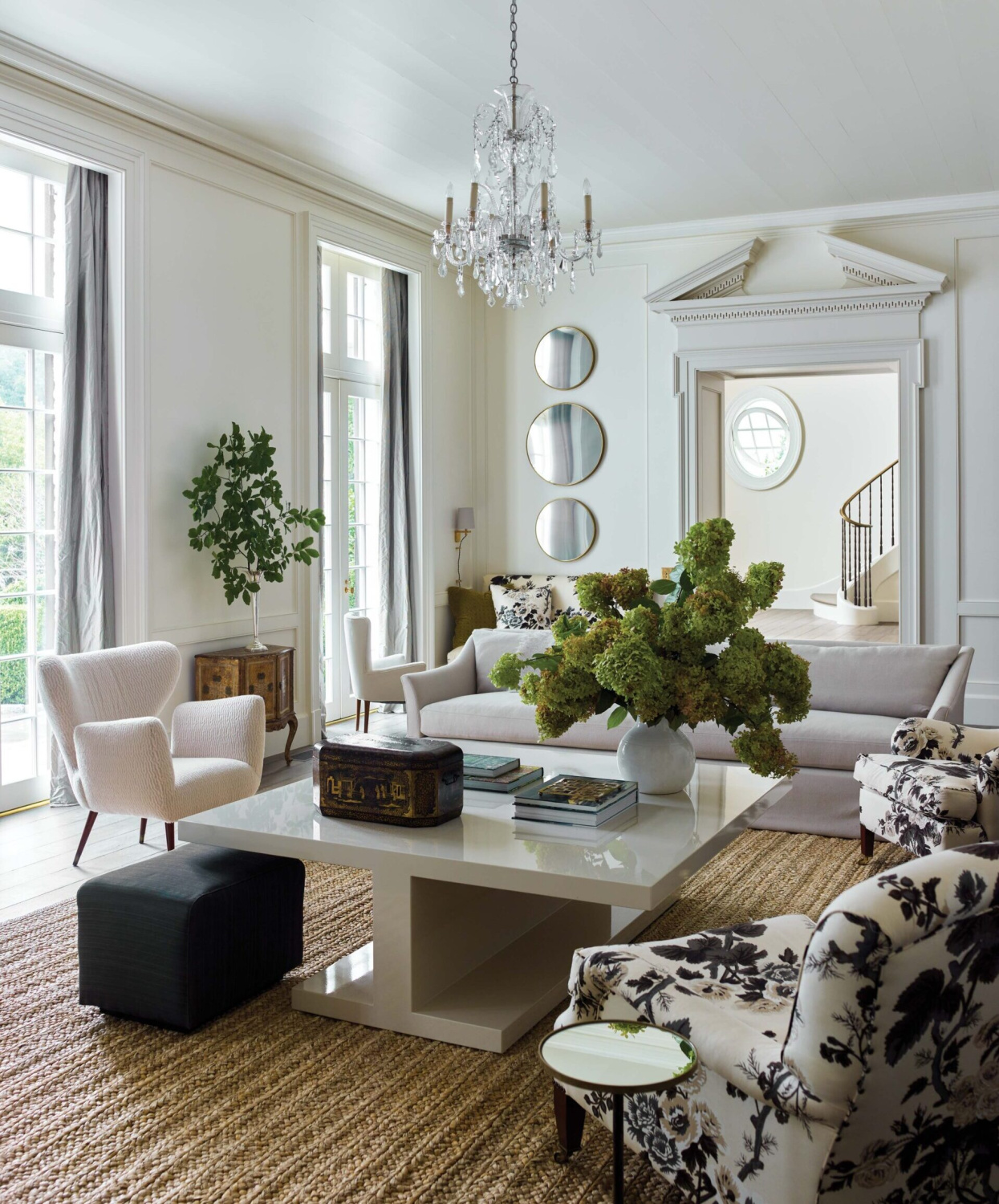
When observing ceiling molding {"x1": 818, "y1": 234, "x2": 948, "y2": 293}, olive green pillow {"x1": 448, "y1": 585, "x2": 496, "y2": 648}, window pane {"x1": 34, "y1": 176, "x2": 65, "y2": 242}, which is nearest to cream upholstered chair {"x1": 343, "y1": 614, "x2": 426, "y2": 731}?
olive green pillow {"x1": 448, "y1": 585, "x2": 496, "y2": 648}

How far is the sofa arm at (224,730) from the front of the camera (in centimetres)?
420

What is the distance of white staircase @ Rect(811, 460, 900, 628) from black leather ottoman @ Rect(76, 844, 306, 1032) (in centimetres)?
934

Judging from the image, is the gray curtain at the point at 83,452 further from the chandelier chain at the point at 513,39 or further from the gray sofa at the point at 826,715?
the chandelier chain at the point at 513,39

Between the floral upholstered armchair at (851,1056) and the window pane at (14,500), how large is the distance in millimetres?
3825

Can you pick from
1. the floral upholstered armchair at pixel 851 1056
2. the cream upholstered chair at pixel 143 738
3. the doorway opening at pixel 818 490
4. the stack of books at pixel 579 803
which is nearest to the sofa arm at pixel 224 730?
the cream upholstered chair at pixel 143 738

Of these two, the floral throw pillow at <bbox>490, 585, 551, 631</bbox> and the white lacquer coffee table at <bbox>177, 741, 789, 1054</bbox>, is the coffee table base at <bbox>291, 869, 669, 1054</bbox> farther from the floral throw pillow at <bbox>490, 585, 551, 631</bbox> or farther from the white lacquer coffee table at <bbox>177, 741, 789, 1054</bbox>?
the floral throw pillow at <bbox>490, 585, 551, 631</bbox>

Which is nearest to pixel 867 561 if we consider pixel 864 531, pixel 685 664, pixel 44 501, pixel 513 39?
pixel 864 531

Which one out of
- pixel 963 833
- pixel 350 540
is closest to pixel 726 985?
pixel 963 833

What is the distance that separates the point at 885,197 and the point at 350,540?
158 inches

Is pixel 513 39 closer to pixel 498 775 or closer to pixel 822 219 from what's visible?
pixel 498 775

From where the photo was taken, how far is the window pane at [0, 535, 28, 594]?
15.7ft

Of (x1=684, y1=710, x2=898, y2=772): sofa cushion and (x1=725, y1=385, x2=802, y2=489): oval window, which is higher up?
(x1=725, y1=385, x2=802, y2=489): oval window

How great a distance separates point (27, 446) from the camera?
16.0 ft

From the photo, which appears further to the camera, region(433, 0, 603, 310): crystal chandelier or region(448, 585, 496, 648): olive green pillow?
region(448, 585, 496, 648): olive green pillow
